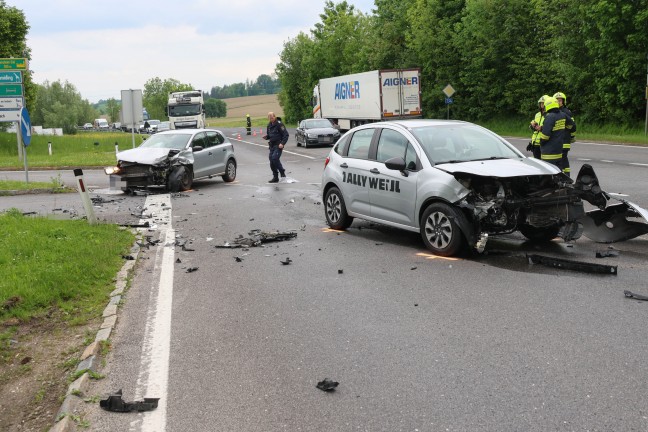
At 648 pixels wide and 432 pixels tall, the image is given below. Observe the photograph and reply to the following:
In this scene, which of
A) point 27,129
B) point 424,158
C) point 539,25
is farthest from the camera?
point 539,25

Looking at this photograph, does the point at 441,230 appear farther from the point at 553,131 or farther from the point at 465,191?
the point at 553,131

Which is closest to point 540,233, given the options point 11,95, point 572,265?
point 572,265

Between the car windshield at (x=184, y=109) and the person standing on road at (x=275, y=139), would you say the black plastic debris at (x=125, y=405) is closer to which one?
the person standing on road at (x=275, y=139)

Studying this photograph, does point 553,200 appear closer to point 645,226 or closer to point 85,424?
point 645,226

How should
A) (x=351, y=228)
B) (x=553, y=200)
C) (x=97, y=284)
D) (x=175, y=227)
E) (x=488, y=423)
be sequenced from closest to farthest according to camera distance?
1. (x=488, y=423)
2. (x=97, y=284)
3. (x=553, y=200)
4. (x=351, y=228)
5. (x=175, y=227)

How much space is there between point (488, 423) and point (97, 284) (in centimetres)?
528

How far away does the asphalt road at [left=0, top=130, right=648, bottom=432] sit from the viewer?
13.5ft

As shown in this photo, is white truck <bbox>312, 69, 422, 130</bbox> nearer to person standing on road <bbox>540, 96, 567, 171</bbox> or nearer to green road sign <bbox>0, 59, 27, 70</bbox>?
green road sign <bbox>0, 59, 27, 70</bbox>

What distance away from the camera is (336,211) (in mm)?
10930

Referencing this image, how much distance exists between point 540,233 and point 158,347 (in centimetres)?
563

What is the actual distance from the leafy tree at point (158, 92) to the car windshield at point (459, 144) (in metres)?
155

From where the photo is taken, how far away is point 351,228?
1117cm

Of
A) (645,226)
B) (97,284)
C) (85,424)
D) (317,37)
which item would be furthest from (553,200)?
(317,37)

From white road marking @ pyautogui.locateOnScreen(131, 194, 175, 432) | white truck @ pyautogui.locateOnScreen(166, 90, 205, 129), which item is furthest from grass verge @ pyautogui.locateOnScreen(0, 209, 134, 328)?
white truck @ pyautogui.locateOnScreen(166, 90, 205, 129)
